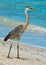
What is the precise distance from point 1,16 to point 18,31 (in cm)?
1209

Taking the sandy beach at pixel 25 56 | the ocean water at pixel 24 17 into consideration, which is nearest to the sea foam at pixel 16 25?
the ocean water at pixel 24 17

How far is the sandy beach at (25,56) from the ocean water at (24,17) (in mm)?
953

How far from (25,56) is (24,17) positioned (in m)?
10.3

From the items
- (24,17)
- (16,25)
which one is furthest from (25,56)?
(24,17)

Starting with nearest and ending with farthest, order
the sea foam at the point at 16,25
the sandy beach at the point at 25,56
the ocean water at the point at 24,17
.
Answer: the sandy beach at the point at 25,56, the ocean water at the point at 24,17, the sea foam at the point at 16,25

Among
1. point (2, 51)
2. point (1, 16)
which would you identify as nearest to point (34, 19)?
point (1, 16)

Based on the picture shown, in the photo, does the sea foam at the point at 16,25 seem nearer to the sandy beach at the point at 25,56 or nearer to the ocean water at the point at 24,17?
the ocean water at the point at 24,17

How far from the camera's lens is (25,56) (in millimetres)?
9031

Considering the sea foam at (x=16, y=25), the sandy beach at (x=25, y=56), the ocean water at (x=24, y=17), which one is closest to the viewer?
the sandy beach at (x=25, y=56)

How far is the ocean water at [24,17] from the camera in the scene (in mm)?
12036

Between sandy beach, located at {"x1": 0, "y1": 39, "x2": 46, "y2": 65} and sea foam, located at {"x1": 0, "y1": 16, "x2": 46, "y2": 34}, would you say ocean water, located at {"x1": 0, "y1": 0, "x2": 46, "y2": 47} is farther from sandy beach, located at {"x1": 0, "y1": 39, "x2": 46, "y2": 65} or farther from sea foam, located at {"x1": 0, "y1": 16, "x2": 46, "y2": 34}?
sandy beach, located at {"x1": 0, "y1": 39, "x2": 46, "y2": 65}

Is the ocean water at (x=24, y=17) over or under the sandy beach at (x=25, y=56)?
under

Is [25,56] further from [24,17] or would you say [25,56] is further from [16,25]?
[24,17]

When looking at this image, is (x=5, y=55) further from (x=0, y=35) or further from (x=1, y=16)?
(x=1, y=16)
